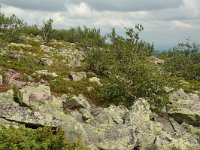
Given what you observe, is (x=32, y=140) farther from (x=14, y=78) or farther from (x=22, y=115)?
(x=14, y=78)

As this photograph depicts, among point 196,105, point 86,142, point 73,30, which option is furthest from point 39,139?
point 73,30

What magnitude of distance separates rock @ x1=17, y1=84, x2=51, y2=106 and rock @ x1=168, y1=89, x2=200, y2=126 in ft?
34.7

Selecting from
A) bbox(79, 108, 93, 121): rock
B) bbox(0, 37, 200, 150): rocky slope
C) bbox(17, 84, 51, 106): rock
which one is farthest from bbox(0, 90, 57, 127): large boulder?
bbox(79, 108, 93, 121): rock

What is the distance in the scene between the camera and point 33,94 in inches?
1174

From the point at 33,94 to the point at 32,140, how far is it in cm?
1195

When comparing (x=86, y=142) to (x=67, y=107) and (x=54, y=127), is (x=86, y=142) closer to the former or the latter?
(x=54, y=127)

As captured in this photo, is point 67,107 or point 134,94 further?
point 134,94

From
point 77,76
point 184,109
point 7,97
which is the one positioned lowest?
point 184,109

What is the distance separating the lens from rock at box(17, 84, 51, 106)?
28.1 meters

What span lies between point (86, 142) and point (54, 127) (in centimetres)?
235

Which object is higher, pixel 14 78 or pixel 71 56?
pixel 14 78

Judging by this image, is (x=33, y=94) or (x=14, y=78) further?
(x=14, y=78)

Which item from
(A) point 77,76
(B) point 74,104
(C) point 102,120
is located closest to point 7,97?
(B) point 74,104

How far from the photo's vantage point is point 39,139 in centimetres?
1867
